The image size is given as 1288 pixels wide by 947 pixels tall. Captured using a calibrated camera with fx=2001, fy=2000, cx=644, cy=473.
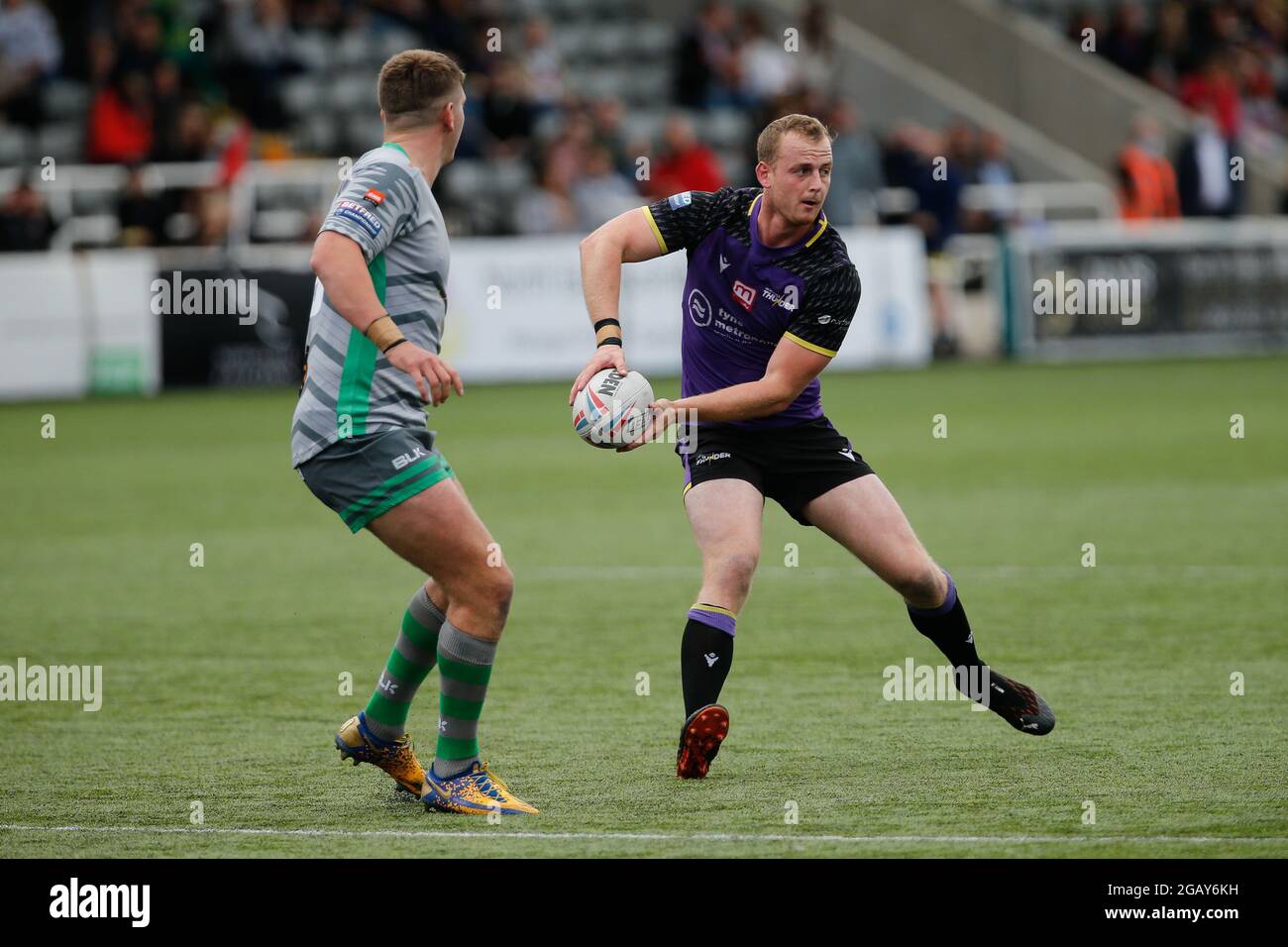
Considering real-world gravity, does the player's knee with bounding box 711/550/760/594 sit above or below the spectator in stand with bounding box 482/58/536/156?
below

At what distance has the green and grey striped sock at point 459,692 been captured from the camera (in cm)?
589

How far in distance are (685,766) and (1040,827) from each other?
3.92ft

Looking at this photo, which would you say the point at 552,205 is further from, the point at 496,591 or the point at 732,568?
the point at 496,591

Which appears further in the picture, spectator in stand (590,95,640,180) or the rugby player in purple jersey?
spectator in stand (590,95,640,180)

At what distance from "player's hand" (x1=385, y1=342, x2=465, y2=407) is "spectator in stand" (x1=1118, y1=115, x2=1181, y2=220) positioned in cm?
2106

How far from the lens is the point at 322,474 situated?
579 cm

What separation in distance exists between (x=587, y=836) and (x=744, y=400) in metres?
1.62

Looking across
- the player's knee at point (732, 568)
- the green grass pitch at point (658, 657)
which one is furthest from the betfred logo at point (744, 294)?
the green grass pitch at point (658, 657)

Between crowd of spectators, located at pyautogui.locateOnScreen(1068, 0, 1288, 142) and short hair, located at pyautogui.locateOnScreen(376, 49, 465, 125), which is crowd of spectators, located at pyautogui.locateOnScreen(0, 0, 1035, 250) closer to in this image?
crowd of spectators, located at pyautogui.locateOnScreen(1068, 0, 1288, 142)

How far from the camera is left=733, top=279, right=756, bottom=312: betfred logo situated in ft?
21.9

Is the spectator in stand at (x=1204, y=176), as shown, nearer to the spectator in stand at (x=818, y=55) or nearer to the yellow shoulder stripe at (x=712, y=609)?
the spectator in stand at (x=818, y=55)

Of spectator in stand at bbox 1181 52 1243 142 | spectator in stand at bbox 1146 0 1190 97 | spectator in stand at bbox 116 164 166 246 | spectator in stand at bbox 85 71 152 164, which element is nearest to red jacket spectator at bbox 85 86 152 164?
spectator in stand at bbox 85 71 152 164
